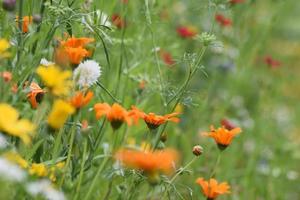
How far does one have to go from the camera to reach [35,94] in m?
1.46

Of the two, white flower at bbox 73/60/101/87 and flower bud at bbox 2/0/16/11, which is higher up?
flower bud at bbox 2/0/16/11

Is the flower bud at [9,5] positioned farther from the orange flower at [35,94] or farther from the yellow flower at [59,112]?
the yellow flower at [59,112]

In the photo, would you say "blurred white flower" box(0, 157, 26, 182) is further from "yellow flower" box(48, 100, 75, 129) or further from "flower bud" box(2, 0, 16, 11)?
"flower bud" box(2, 0, 16, 11)

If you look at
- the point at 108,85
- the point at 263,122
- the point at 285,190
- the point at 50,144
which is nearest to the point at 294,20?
the point at 263,122

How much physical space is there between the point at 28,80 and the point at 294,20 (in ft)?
15.1

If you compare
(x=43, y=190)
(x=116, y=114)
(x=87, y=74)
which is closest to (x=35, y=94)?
(x=87, y=74)

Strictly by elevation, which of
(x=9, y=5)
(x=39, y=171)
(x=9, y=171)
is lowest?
(x=39, y=171)

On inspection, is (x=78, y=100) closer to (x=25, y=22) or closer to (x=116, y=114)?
(x=116, y=114)

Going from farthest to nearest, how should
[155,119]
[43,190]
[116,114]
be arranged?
1. [155,119]
2. [116,114]
3. [43,190]

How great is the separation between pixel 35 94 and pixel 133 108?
24cm

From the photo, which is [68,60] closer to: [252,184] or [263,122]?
[252,184]

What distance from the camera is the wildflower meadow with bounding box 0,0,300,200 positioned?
1.27m

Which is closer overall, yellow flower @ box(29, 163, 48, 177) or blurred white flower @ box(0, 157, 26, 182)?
blurred white flower @ box(0, 157, 26, 182)

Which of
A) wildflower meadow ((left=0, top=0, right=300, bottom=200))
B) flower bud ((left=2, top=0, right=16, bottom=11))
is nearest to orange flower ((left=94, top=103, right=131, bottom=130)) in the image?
wildflower meadow ((left=0, top=0, right=300, bottom=200))
